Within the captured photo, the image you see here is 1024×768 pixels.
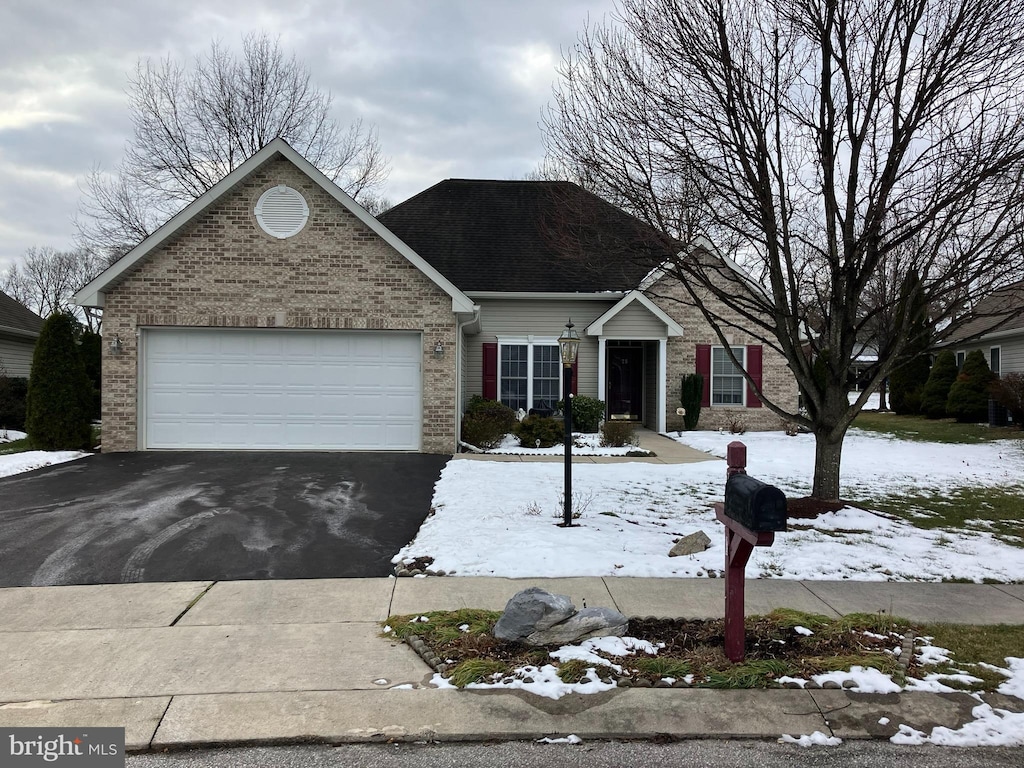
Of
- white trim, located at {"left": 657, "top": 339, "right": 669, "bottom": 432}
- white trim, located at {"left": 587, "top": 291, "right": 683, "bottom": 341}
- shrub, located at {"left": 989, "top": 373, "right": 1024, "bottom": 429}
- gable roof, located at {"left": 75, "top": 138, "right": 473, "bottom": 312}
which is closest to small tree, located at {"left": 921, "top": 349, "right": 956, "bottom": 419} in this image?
shrub, located at {"left": 989, "top": 373, "right": 1024, "bottom": 429}

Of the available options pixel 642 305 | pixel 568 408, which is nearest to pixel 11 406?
pixel 642 305

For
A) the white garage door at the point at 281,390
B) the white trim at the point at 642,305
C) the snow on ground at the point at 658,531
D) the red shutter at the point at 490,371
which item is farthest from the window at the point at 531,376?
the snow on ground at the point at 658,531

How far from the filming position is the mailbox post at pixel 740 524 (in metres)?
3.60

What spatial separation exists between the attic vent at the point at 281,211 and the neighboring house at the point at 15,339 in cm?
1263

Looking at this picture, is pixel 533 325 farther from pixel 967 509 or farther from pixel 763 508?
pixel 763 508

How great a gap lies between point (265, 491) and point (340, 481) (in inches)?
46.3

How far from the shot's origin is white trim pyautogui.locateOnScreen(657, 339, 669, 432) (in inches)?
671

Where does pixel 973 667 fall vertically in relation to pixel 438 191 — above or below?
below

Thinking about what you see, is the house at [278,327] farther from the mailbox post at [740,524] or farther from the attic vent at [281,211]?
the mailbox post at [740,524]

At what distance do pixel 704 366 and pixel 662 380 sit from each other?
5.06 ft

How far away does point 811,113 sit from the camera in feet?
26.1

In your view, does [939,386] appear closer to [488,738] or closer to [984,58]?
[984,58]

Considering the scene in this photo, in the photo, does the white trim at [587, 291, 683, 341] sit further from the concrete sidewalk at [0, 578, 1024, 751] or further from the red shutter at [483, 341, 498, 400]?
the concrete sidewalk at [0, 578, 1024, 751]

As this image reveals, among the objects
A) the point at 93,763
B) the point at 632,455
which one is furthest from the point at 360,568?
the point at 632,455
